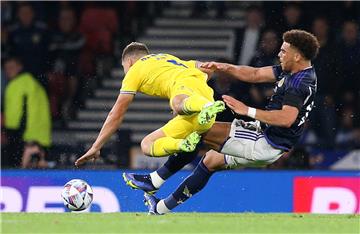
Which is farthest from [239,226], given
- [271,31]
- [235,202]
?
[271,31]

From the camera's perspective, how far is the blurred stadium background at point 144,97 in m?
15.7

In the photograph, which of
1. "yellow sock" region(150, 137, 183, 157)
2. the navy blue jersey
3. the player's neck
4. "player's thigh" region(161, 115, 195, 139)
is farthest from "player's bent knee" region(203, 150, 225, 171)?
the player's neck

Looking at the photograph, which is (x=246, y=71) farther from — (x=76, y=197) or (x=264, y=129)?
(x=76, y=197)

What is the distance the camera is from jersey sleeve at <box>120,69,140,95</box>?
12117 mm

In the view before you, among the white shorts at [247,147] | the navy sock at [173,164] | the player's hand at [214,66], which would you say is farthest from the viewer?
the player's hand at [214,66]

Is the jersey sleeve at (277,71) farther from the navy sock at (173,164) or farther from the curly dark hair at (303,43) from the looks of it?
the navy sock at (173,164)

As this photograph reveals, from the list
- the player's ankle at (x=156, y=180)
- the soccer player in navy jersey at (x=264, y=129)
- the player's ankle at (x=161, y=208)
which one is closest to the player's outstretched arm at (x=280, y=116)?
the soccer player in navy jersey at (x=264, y=129)

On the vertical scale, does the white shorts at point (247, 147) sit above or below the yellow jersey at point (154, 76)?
below

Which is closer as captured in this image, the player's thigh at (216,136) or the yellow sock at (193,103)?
the yellow sock at (193,103)

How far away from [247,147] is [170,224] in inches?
60.7

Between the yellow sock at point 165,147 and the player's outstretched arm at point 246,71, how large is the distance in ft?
2.89

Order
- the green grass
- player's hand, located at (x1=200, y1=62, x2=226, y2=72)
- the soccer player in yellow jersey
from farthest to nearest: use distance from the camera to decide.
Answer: player's hand, located at (x1=200, y1=62, x2=226, y2=72) < the soccer player in yellow jersey < the green grass

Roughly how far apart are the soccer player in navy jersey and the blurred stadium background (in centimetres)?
281

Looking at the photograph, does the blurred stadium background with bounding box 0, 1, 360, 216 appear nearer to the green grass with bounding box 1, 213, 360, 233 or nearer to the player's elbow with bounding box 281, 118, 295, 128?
the green grass with bounding box 1, 213, 360, 233
